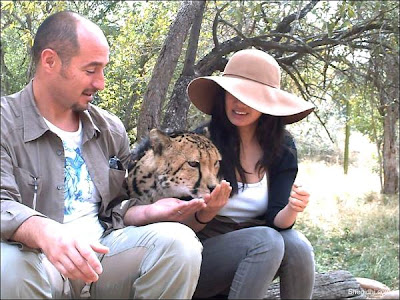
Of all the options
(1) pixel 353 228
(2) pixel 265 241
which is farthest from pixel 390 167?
(2) pixel 265 241

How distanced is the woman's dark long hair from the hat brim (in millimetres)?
70

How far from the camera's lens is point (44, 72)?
216 centimetres

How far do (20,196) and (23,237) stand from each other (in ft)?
0.74

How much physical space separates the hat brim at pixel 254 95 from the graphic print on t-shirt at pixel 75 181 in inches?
28.6

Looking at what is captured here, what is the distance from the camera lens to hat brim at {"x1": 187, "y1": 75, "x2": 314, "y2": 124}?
2.52 meters

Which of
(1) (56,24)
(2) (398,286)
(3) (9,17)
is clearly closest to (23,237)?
(1) (56,24)

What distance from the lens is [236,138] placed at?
2.70 meters

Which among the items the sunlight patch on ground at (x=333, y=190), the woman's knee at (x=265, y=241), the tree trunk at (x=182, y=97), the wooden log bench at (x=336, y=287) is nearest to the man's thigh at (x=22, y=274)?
the woman's knee at (x=265, y=241)

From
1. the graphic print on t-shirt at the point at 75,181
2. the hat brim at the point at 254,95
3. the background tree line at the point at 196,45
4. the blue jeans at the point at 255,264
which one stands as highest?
the background tree line at the point at 196,45

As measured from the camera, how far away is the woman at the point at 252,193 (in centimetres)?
237

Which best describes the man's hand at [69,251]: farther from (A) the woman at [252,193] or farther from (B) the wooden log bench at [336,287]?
(B) the wooden log bench at [336,287]

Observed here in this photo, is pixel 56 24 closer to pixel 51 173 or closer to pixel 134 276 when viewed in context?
pixel 51 173

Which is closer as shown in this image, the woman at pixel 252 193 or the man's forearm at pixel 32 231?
the man's forearm at pixel 32 231

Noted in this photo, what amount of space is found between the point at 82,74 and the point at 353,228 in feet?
17.0
